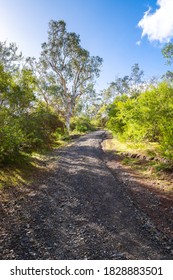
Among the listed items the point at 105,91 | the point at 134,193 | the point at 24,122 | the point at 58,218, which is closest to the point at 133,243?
the point at 58,218

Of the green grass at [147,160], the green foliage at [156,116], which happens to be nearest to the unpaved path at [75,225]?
the green grass at [147,160]

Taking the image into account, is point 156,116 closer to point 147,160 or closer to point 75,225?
point 147,160

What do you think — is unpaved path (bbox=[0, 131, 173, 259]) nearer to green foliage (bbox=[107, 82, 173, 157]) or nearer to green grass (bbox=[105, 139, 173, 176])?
green grass (bbox=[105, 139, 173, 176])

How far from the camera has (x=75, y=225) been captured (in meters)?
6.29

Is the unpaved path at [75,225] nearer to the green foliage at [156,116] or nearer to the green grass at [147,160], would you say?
the green grass at [147,160]

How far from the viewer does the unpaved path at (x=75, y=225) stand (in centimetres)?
500

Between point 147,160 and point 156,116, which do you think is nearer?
point 156,116

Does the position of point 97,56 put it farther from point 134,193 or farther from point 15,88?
point 134,193

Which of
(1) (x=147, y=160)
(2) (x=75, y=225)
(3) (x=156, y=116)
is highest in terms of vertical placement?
(3) (x=156, y=116)

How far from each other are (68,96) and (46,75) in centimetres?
527

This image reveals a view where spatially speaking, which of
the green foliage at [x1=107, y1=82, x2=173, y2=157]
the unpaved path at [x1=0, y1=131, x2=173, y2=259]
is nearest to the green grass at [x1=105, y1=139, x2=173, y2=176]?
the green foliage at [x1=107, y1=82, x2=173, y2=157]

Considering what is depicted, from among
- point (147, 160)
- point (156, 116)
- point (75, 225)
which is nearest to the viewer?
point (75, 225)

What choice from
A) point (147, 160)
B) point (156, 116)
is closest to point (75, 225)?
point (156, 116)

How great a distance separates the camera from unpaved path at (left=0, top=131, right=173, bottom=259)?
5.00 m
